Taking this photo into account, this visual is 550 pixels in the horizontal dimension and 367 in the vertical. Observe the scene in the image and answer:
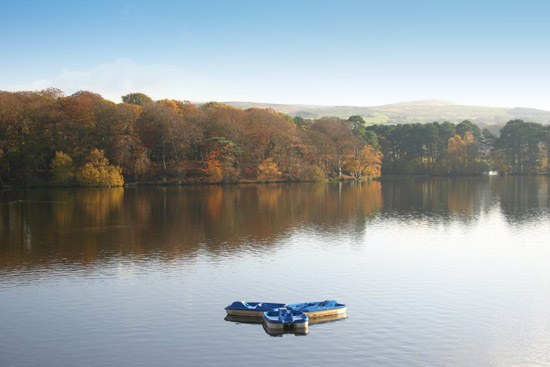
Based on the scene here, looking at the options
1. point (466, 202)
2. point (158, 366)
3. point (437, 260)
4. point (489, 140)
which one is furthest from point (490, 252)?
point (489, 140)

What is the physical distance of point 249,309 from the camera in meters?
21.5

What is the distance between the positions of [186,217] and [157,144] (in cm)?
5545

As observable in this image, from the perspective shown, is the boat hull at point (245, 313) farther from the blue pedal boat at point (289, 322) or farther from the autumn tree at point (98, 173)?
the autumn tree at point (98, 173)

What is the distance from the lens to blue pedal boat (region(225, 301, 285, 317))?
2152 cm

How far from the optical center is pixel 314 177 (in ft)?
381

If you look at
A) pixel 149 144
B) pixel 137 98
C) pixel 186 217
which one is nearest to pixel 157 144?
pixel 149 144

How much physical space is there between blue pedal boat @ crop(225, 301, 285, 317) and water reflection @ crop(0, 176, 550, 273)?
11.9 metres

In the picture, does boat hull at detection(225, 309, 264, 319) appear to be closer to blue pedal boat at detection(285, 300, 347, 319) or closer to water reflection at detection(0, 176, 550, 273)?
blue pedal boat at detection(285, 300, 347, 319)

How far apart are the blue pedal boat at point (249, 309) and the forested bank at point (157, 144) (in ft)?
261

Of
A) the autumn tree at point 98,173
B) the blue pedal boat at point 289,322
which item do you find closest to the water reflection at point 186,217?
the autumn tree at point 98,173

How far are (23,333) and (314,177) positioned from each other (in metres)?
98.2

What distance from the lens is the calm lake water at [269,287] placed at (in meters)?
18.3

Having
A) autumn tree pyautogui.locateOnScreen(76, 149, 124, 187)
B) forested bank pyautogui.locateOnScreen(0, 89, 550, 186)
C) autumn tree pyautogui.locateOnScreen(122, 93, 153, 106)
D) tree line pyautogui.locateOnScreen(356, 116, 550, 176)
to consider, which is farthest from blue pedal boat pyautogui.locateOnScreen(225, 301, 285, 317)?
tree line pyautogui.locateOnScreen(356, 116, 550, 176)

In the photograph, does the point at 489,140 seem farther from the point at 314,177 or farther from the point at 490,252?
the point at 490,252
